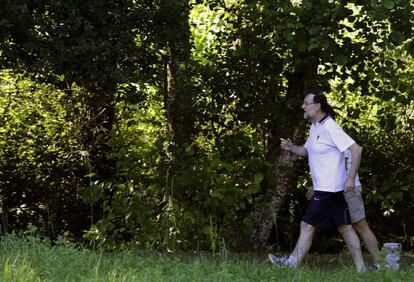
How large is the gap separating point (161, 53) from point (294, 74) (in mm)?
1872

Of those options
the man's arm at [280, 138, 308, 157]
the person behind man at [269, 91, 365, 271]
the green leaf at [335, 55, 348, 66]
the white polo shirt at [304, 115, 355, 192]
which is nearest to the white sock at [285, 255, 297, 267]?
the person behind man at [269, 91, 365, 271]

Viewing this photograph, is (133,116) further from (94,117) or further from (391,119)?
(391,119)

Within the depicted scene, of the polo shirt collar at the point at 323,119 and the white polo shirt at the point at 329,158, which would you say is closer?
the white polo shirt at the point at 329,158

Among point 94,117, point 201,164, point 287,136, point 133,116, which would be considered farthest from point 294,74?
point 94,117

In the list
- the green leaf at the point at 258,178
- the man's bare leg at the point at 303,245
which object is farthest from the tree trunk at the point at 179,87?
the man's bare leg at the point at 303,245

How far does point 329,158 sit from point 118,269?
2.78m

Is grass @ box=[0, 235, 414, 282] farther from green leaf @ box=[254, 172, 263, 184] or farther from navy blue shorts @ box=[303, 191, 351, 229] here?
green leaf @ box=[254, 172, 263, 184]

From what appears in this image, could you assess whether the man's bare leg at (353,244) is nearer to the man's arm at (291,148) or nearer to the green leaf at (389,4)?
the man's arm at (291,148)

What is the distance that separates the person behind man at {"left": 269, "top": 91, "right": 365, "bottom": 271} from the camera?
7.93 metres

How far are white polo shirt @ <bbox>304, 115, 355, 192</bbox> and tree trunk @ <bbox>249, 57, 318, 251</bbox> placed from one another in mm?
2456

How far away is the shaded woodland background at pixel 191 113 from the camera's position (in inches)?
350

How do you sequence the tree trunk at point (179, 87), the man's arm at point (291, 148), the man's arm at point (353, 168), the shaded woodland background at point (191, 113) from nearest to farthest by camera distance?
the man's arm at point (353, 168) < the man's arm at point (291, 148) < the shaded woodland background at point (191, 113) < the tree trunk at point (179, 87)

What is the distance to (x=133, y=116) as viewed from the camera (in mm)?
12305

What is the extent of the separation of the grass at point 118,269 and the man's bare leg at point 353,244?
136 cm
